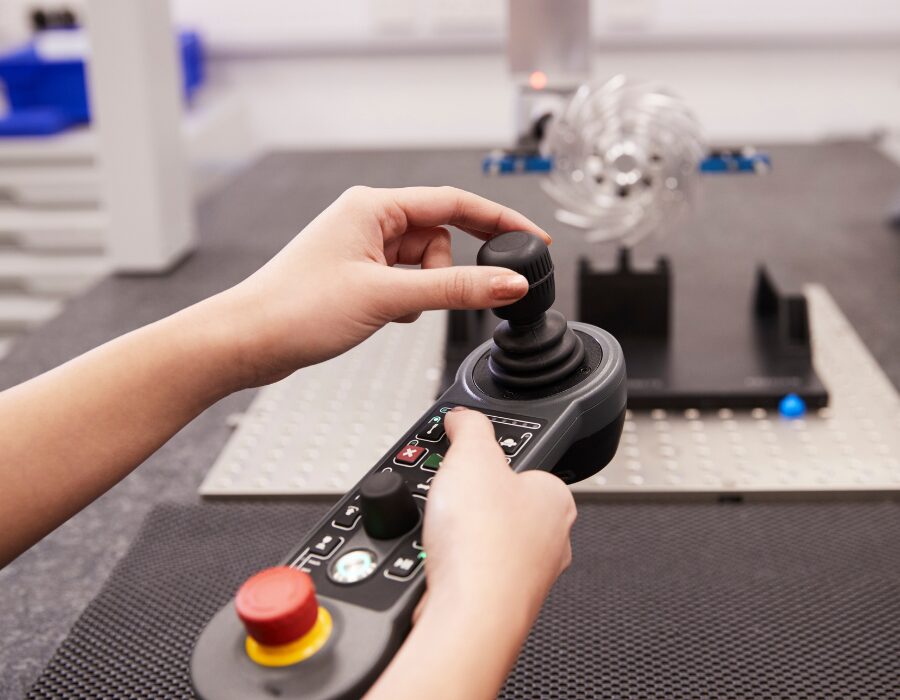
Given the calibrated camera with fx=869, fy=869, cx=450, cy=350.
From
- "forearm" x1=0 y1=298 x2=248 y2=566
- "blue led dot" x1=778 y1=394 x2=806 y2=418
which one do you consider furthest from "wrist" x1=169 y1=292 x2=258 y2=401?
"blue led dot" x1=778 y1=394 x2=806 y2=418

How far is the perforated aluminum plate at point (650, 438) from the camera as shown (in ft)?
2.20

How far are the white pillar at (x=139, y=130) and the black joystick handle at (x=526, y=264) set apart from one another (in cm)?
74

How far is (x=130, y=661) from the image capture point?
0.50 metres

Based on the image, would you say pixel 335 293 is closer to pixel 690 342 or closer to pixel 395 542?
pixel 395 542

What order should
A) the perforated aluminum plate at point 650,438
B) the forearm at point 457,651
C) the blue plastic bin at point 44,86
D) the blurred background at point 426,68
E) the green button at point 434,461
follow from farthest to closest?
1. the blurred background at point 426,68
2. the blue plastic bin at point 44,86
3. the perforated aluminum plate at point 650,438
4. the green button at point 434,461
5. the forearm at point 457,651

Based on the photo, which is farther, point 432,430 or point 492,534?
point 432,430

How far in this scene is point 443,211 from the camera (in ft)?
1.73

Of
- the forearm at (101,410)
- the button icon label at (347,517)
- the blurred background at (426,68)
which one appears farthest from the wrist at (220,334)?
the blurred background at (426,68)

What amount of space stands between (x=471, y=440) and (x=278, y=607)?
4.9 inches

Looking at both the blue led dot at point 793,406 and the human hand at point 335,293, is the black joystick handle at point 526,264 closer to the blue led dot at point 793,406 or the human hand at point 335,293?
the human hand at point 335,293

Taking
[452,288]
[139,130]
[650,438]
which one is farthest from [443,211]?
[139,130]

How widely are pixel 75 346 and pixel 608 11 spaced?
4.16 feet

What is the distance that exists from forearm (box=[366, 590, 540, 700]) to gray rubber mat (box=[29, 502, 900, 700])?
0.16m

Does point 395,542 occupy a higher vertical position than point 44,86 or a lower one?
lower
